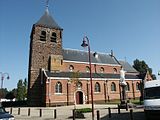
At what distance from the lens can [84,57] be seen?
42.2 meters

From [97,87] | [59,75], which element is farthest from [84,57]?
[59,75]

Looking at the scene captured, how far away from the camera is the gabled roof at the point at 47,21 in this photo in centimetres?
3821

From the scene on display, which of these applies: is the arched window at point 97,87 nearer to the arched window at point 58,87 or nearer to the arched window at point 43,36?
the arched window at point 58,87

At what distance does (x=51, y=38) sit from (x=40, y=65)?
254 inches

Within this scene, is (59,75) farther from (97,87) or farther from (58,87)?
(97,87)

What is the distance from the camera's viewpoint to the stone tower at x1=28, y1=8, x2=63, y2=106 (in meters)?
34.6

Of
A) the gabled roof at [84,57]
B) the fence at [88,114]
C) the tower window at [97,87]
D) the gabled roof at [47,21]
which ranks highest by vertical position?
the gabled roof at [47,21]

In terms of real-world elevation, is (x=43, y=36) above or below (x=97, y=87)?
above

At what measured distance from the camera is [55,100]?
106ft

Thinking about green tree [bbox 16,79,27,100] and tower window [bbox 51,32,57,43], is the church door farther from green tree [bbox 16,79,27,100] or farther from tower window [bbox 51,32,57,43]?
green tree [bbox 16,79,27,100]

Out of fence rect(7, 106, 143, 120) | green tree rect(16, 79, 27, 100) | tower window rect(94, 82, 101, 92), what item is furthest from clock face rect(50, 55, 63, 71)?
green tree rect(16, 79, 27, 100)

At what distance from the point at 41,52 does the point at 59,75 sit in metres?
6.33

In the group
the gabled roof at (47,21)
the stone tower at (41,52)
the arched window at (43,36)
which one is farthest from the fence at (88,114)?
the gabled roof at (47,21)

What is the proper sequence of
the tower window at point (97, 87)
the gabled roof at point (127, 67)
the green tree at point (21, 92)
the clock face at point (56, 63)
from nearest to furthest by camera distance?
the clock face at point (56, 63) → the tower window at point (97, 87) → the gabled roof at point (127, 67) → the green tree at point (21, 92)
